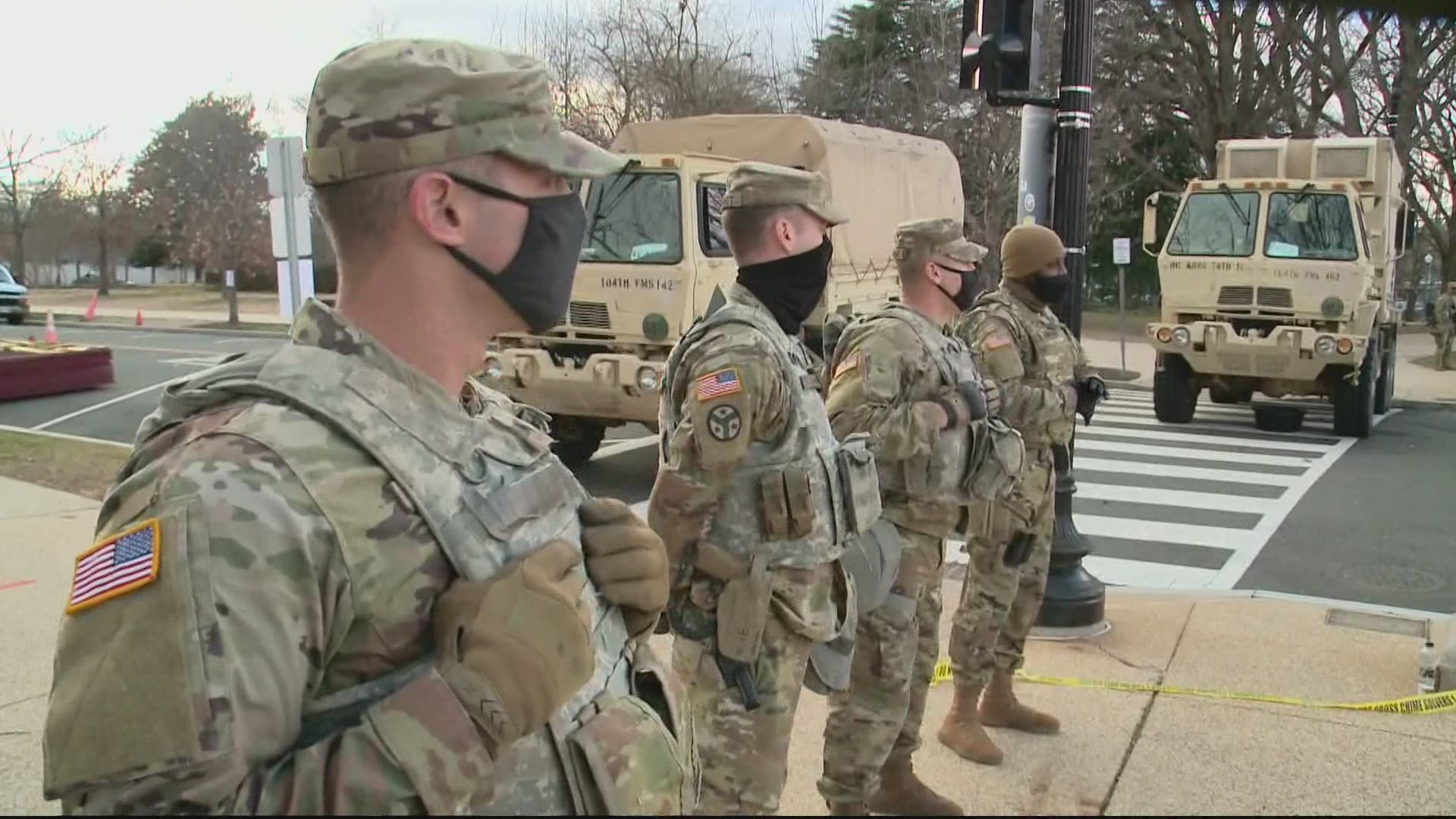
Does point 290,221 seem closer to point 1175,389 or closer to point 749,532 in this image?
point 749,532

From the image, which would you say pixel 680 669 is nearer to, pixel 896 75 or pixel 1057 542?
pixel 1057 542

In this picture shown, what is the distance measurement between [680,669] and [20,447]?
29.7 ft

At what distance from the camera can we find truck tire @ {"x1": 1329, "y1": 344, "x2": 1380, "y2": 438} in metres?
11.7

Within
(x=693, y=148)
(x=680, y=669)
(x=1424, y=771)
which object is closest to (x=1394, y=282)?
(x=693, y=148)

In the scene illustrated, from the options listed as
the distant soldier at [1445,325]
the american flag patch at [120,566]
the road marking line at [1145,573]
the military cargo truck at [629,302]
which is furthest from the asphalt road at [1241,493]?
the american flag patch at [120,566]

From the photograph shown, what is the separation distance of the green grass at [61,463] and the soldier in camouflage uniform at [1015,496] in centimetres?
643

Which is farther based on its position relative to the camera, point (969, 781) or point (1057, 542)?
point (1057, 542)

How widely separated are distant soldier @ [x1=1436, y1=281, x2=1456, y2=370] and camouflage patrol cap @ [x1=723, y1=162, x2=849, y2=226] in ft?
64.2

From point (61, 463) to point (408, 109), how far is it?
9.40 metres

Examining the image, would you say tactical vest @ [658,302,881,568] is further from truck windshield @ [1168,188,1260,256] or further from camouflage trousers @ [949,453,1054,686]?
truck windshield @ [1168,188,1260,256]

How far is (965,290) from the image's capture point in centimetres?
391

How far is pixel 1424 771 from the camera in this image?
376 cm

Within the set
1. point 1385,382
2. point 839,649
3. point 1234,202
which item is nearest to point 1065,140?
point 839,649

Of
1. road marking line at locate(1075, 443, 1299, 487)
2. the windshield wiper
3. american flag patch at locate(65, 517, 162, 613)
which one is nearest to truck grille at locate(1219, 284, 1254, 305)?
the windshield wiper
